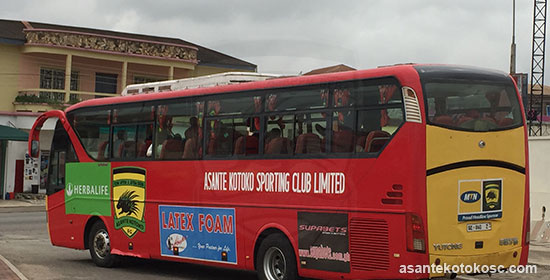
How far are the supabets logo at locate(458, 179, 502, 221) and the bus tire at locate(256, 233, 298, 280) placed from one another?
9.03 feet

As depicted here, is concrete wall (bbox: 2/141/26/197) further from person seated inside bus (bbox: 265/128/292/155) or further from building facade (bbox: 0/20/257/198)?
person seated inside bus (bbox: 265/128/292/155)

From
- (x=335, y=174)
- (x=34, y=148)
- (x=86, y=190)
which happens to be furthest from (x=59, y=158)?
(x=335, y=174)

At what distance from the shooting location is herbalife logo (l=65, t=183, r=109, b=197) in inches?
635

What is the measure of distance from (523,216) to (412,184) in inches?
81.2

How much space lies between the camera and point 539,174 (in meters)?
21.9

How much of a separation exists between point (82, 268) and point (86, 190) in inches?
64.9

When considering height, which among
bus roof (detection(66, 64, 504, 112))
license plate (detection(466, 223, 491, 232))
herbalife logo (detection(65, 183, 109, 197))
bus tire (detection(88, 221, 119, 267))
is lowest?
bus tire (detection(88, 221, 119, 267))

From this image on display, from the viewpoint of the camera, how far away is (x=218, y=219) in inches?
531

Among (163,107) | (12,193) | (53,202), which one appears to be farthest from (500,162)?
(12,193)

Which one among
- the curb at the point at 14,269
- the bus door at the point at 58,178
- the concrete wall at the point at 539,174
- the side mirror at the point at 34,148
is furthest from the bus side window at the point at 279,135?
the concrete wall at the point at 539,174

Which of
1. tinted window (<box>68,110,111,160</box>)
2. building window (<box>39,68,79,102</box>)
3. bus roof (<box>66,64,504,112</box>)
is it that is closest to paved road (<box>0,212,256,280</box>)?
tinted window (<box>68,110,111,160</box>)

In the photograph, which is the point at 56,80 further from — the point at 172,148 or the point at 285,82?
the point at 285,82

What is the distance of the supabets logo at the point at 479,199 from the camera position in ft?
35.0

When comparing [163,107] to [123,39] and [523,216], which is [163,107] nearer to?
[523,216]
